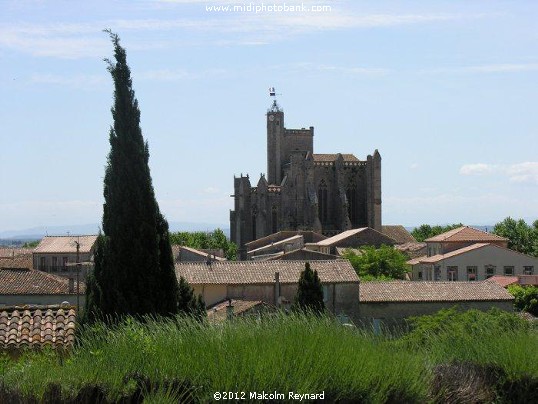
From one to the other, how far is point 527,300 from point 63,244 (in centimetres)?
3972

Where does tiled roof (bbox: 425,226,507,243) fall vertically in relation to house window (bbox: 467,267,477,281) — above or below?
above

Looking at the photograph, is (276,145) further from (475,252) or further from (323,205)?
→ (475,252)

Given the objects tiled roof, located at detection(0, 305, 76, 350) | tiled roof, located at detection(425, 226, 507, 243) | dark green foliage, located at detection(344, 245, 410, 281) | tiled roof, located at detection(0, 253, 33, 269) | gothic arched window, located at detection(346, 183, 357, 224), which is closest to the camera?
tiled roof, located at detection(0, 305, 76, 350)

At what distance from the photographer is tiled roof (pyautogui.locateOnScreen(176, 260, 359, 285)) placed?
46688mm

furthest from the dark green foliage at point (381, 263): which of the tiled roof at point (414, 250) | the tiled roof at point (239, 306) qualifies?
the tiled roof at point (239, 306)

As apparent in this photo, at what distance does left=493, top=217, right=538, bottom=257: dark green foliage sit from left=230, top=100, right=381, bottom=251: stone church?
16.1m

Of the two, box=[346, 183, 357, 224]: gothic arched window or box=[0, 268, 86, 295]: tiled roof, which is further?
box=[346, 183, 357, 224]: gothic arched window

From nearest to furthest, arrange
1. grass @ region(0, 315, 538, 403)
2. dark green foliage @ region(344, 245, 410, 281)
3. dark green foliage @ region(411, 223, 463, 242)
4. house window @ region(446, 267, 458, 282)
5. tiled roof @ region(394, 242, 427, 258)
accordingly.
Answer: grass @ region(0, 315, 538, 403) < house window @ region(446, 267, 458, 282) < dark green foliage @ region(344, 245, 410, 281) < tiled roof @ region(394, 242, 427, 258) < dark green foliage @ region(411, 223, 463, 242)

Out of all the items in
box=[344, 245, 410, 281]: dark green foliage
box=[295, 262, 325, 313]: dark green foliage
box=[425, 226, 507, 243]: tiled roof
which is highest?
box=[425, 226, 507, 243]: tiled roof

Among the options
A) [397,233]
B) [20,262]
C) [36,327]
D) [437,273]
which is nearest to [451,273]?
[437,273]

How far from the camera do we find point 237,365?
1040cm

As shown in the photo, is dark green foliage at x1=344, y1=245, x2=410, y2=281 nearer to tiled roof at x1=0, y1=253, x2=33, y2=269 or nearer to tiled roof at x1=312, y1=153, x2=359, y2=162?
tiled roof at x1=0, y1=253, x2=33, y2=269

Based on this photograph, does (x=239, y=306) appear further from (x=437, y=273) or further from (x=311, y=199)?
(x=311, y=199)

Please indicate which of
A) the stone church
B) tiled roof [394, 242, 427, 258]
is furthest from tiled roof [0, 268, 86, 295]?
the stone church
